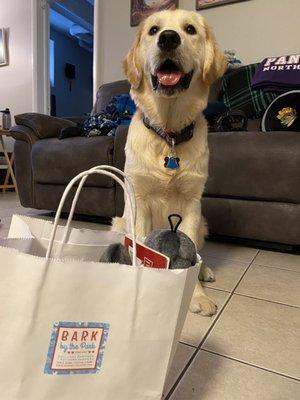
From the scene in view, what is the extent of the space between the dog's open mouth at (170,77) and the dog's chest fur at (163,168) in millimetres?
161

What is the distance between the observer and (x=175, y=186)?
1.04m

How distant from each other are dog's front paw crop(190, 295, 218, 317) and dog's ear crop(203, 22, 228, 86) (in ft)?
2.41

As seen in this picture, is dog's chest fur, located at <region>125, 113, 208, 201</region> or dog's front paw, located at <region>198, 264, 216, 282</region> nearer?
dog's chest fur, located at <region>125, 113, 208, 201</region>

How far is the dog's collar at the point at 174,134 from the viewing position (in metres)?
1.05

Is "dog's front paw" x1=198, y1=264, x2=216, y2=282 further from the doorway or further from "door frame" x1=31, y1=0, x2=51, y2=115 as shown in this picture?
the doorway

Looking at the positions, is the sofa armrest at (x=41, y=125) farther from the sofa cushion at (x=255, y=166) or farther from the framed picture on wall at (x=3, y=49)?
the framed picture on wall at (x=3, y=49)

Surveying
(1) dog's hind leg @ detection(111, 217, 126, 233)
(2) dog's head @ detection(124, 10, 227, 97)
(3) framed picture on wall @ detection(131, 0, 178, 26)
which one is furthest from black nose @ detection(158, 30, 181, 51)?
(3) framed picture on wall @ detection(131, 0, 178, 26)

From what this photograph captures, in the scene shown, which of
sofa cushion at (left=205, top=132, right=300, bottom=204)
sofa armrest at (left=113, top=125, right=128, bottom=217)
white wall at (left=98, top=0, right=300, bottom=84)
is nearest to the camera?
sofa cushion at (left=205, top=132, right=300, bottom=204)

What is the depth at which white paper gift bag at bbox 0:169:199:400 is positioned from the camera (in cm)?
39

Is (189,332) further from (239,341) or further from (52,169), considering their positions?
(52,169)

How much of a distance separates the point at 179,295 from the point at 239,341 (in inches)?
16.6

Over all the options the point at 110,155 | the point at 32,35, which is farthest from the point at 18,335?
the point at 32,35

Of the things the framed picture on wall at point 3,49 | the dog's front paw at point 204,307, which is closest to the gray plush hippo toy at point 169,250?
the dog's front paw at point 204,307

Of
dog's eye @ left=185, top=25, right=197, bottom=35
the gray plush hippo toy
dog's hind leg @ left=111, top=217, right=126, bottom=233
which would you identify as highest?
dog's eye @ left=185, top=25, right=197, bottom=35
